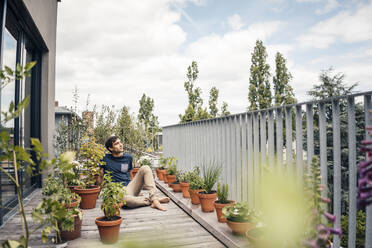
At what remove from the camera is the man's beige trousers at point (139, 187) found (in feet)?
12.6

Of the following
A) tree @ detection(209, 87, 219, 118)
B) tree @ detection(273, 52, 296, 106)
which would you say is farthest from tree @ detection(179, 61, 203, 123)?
tree @ detection(273, 52, 296, 106)

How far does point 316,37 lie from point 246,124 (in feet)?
35.1

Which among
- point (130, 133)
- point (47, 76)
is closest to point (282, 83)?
point (130, 133)

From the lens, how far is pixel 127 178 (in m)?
4.31

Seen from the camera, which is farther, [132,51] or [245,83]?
[132,51]

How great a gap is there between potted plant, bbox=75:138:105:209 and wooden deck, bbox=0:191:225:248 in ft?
0.54

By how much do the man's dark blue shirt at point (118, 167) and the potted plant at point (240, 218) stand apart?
214 centimetres

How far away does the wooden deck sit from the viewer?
2629 mm

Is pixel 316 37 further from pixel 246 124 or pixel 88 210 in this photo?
pixel 88 210

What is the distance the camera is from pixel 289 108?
96.9 inches

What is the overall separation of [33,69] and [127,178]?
9.76 ft

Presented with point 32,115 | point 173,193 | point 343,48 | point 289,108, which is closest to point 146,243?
point 289,108


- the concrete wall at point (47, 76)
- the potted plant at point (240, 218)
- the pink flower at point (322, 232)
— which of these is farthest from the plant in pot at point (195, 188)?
the concrete wall at point (47, 76)

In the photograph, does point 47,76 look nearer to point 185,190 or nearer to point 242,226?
point 185,190
